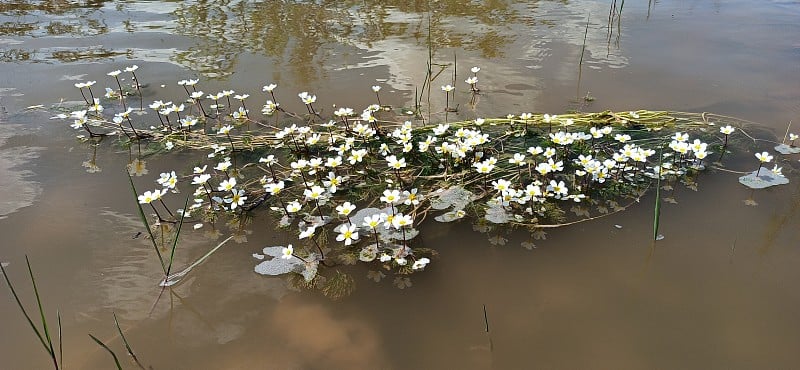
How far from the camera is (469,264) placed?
238 centimetres

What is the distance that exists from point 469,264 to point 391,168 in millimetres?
952

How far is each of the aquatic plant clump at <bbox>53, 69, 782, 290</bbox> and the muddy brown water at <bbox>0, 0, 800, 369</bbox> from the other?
15cm

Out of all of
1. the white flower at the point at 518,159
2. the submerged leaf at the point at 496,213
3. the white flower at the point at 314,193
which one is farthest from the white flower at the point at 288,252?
the white flower at the point at 518,159

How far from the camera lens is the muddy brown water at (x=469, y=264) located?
6.43 feet

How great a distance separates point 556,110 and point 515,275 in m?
1.88

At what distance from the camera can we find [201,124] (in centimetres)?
385

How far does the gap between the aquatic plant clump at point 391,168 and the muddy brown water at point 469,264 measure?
15 cm

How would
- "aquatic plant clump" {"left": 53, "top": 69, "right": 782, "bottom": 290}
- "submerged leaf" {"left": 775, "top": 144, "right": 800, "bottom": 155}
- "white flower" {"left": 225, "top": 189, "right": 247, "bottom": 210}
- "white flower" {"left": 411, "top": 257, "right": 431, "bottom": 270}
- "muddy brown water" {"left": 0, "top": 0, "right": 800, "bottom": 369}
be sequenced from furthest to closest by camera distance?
1. "submerged leaf" {"left": 775, "top": 144, "right": 800, "bottom": 155}
2. "white flower" {"left": 225, "top": 189, "right": 247, "bottom": 210}
3. "aquatic plant clump" {"left": 53, "top": 69, "right": 782, "bottom": 290}
4. "white flower" {"left": 411, "top": 257, "right": 431, "bottom": 270}
5. "muddy brown water" {"left": 0, "top": 0, "right": 800, "bottom": 369}

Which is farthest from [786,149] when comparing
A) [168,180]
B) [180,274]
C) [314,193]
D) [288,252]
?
→ [168,180]

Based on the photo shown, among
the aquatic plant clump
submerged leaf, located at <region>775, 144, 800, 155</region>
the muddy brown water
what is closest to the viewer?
the muddy brown water

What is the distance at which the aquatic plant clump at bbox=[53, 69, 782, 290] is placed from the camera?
2.58 meters

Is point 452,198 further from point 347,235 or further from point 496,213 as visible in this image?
point 347,235

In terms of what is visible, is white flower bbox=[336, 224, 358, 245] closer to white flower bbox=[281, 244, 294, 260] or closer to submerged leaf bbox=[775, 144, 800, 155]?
white flower bbox=[281, 244, 294, 260]

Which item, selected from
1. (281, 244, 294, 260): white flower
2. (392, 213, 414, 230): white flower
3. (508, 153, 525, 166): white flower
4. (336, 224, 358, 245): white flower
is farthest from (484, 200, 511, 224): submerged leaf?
(281, 244, 294, 260): white flower
